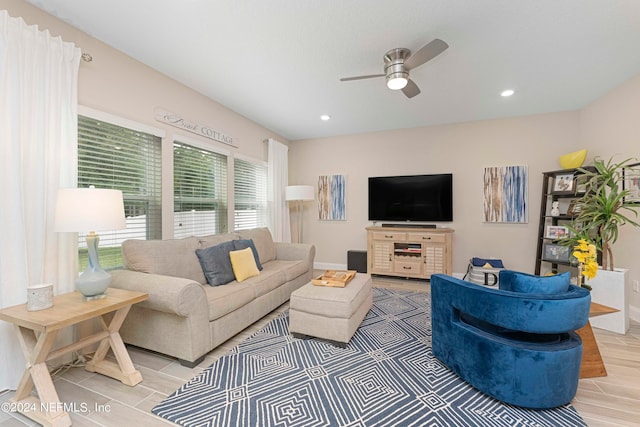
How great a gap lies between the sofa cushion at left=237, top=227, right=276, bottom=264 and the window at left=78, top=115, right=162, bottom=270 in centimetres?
106

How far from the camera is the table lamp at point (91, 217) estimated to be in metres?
1.64

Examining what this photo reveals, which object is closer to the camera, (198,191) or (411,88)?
(411,88)

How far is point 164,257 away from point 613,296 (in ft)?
14.3

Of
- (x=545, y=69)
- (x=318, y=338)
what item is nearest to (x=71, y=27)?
(x=318, y=338)

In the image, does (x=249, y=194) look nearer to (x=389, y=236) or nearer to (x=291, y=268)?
(x=291, y=268)

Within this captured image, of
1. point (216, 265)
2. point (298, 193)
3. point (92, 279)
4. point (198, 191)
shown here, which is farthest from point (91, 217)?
point (298, 193)

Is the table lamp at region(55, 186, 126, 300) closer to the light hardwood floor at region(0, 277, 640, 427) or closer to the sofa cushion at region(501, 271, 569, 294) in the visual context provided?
the light hardwood floor at region(0, 277, 640, 427)

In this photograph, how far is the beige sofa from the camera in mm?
1910

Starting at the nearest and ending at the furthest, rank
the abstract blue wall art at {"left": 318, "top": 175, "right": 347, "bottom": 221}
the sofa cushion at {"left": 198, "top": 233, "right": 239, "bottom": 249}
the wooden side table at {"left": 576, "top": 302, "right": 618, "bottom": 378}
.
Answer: the wooden side table at {"left": 576, "top": 302, "right": 618, "bottom": 378} < the sofa cushion at {"left": 198, "top": 233, "right": 239, "bottom": 249} < the abstract blue wall art at {"left": 318, "top": 175, "right": 347, "bottom": 221}

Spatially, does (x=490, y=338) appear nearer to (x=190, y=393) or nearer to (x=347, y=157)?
(x=190, y=393)

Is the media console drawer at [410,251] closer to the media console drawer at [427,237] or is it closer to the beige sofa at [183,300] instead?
the media console drawer at [427,237]

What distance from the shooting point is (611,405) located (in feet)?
5.16

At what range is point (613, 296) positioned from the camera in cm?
255

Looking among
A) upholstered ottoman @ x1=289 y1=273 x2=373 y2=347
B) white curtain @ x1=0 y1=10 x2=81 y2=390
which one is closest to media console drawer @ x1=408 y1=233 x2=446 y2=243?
upholstered ottoman @ x1=289 y1=273 x2=373 y2=347
